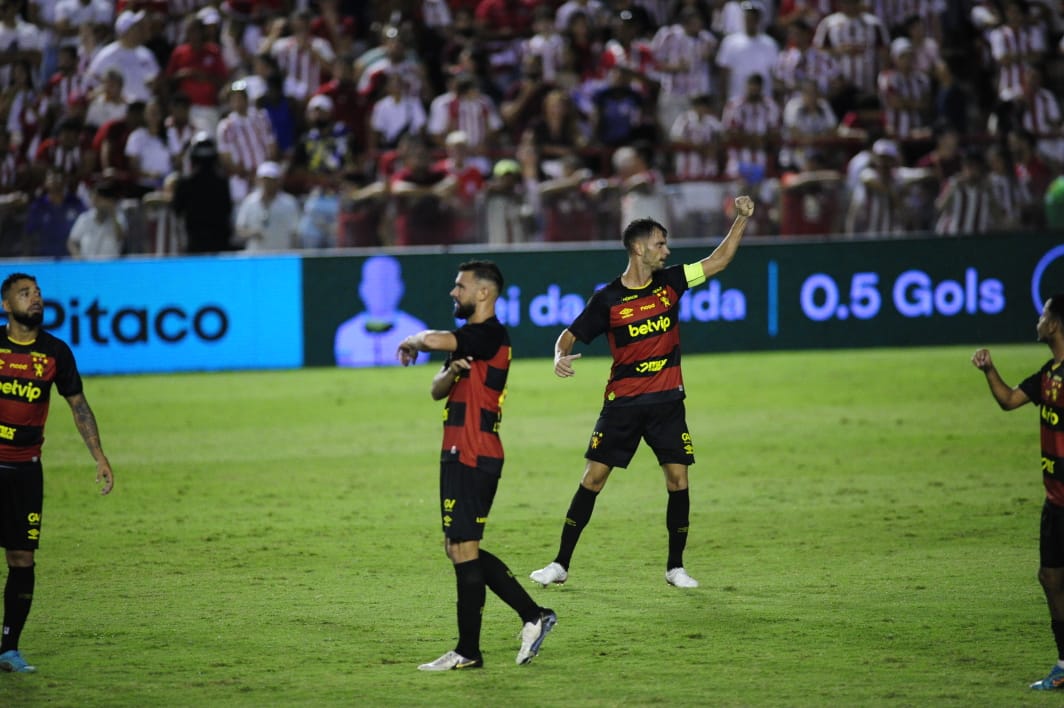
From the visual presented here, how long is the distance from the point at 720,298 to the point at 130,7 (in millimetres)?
9516

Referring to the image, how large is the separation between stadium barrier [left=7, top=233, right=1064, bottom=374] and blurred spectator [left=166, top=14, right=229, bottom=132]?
305 centimetres

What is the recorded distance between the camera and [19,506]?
7727 millimetres

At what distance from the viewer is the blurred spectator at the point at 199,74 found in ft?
68.3

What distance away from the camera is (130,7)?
72.2ft

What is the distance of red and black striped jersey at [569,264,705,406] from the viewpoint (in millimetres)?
9445

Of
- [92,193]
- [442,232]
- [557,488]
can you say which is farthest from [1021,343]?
[92,193]

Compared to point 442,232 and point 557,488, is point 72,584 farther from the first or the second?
point 442,232

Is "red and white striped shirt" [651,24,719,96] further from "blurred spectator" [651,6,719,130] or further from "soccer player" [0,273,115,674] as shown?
"soccer player" [0,273,115,674]

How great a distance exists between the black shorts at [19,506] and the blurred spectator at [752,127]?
13.9 metres

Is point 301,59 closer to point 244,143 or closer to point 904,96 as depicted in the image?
point 244,143

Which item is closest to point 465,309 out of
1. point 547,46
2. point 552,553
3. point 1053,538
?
point 1053,538

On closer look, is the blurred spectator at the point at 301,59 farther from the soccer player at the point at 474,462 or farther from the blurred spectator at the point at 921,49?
the soccer player at the point at 474,462

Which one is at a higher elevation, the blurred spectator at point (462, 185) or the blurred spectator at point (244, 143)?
the blurred spectator at point (244, 143)

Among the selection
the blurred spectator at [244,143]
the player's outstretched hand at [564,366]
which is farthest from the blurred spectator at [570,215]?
the player's outstretched hand at [564,366]
